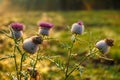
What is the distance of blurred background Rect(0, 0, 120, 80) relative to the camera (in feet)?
24.8

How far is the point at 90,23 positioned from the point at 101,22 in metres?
0.82

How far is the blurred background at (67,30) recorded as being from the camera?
7555 millimetres

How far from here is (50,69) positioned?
8164 mm

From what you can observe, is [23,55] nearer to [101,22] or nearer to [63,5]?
[101,22]

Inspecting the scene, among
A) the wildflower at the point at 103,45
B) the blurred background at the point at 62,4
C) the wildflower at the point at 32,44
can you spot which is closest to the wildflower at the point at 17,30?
the wildflower at the point at 32,44

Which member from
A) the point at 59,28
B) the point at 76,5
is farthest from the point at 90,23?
the point at 76,5

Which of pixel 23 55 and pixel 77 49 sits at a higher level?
pixel 23 55

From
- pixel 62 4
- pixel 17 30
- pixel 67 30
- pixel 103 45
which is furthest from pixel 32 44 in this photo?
pixel 62 4

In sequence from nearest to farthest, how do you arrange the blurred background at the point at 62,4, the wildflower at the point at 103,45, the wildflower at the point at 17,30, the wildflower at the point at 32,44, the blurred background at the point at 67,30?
the wildflower at the point at 32,44 < the wildflower at the point at 17,30 < the wildflower at the point at 103,45 < the blurred background at the point at 67,30 < the blurred background at the point at 62,4

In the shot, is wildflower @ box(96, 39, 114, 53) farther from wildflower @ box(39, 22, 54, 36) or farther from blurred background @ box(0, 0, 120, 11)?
blurred background @ box(0, 0, 120, 11)

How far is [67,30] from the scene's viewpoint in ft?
57.1

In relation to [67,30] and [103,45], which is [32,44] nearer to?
[103,45]

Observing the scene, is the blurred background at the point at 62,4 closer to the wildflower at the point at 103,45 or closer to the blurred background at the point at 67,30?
the blurred background at the point at 67,30

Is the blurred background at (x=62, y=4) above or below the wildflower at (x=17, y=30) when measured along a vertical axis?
below
